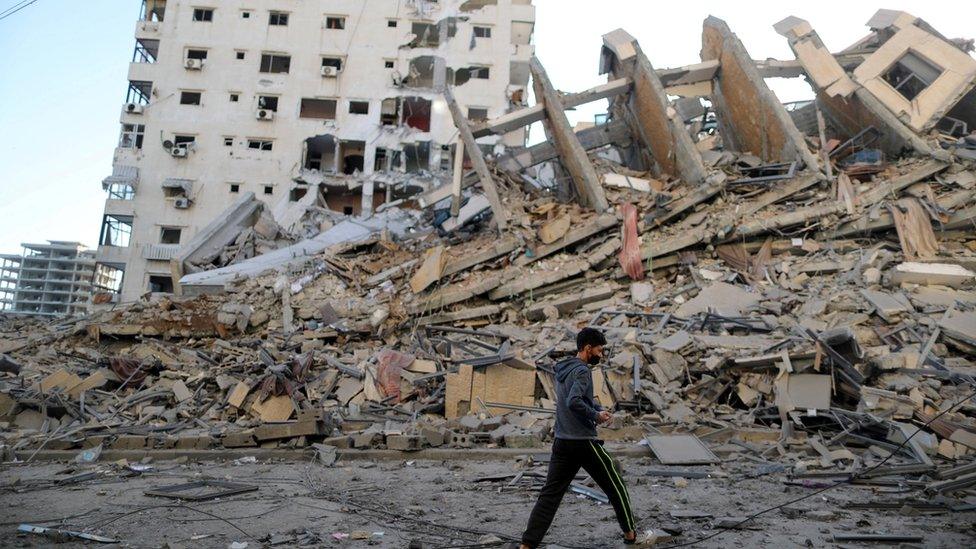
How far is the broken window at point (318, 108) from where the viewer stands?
3475 centimetres

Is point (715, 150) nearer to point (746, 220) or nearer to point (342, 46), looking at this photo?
point (746, 220)

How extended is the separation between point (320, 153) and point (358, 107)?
Result: 288 cm

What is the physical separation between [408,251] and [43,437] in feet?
29.0

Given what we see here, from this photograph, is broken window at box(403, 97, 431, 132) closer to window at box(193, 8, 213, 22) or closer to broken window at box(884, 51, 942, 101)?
window at box(193, 8, 213, 22)

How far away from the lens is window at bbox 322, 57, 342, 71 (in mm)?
34812

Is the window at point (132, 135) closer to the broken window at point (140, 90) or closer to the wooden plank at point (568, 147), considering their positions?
the broken window at point (140, 90)

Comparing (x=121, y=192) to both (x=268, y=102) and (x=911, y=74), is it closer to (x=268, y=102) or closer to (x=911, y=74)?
(x=268, y=102)

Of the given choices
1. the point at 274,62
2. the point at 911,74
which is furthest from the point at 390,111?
the point at 911,74

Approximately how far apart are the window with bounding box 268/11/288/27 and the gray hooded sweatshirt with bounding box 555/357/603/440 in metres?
35.0

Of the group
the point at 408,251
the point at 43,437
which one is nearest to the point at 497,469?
the point at 43,437

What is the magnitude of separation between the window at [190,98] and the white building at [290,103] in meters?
0.05

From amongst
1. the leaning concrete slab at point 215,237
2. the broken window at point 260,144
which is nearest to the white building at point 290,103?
the broken window at point 260,144

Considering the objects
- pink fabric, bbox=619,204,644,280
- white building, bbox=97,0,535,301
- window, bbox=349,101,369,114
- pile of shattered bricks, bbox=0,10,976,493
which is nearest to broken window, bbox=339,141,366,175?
white building, bbox=97,0,535,301

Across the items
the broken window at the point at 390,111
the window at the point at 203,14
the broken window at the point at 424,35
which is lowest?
the broken window at the point at 390,111
